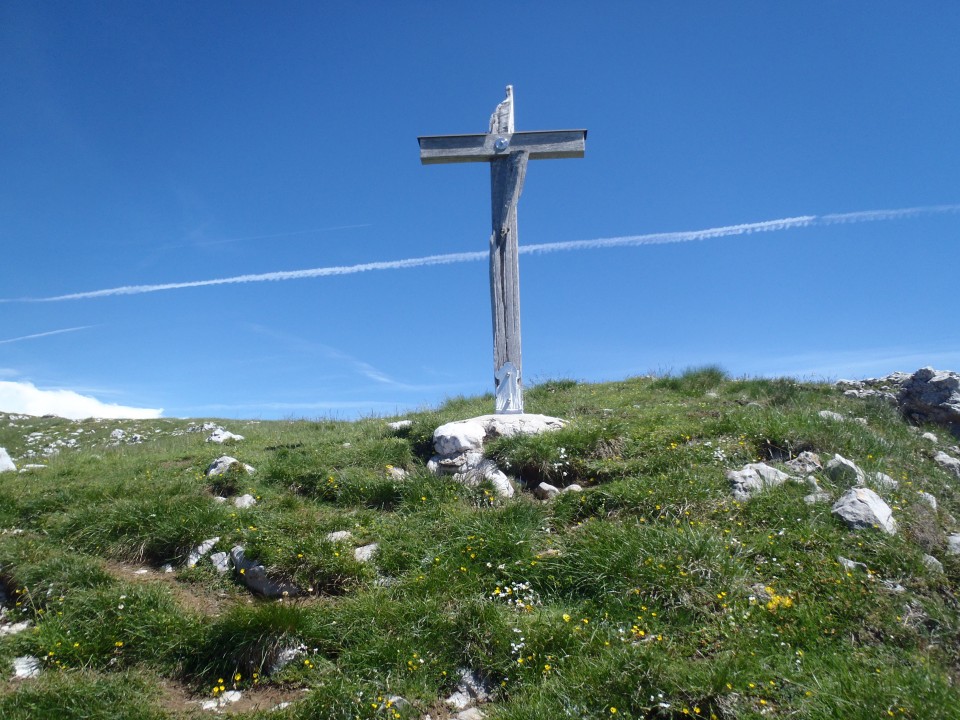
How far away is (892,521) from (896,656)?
1.99 metres

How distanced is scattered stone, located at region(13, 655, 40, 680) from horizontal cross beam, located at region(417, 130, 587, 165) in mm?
8503

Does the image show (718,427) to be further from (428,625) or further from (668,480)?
(428,625)

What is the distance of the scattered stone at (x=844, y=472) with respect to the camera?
724 cm

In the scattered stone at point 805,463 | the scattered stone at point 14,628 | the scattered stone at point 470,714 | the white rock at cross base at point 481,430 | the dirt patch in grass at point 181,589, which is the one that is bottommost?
the scattered stone at point 470,714

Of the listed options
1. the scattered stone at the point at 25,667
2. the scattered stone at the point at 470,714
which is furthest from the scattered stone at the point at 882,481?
the scattered stone at the point at 25,667

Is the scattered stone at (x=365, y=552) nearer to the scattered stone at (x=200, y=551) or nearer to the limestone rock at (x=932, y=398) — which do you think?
the scattered stone at (x=200, y=551)

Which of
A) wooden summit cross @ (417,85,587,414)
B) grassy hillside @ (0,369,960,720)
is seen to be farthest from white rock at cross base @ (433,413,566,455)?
wooden summit cross @ (417,85,587,414)

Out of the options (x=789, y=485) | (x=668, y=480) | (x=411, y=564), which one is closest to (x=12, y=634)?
(x=411, y=564)

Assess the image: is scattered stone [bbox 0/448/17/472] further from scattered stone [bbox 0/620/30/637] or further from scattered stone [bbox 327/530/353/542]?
scattered stone [bbox 327/530/353/542]

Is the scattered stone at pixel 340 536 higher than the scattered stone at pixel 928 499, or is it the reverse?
the scattered stone at pixel 928 499

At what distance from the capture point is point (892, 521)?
6.36 meters

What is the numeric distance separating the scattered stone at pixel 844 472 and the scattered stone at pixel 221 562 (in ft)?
22.1

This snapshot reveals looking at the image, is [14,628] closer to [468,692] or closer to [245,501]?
[245,501]

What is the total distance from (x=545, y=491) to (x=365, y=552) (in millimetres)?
2297
